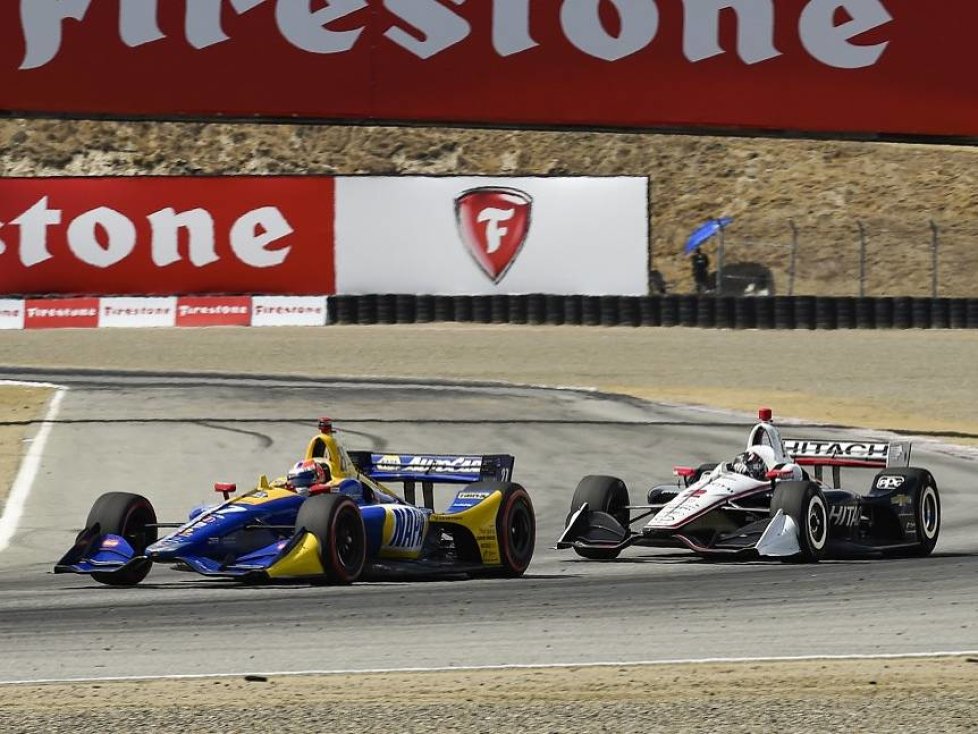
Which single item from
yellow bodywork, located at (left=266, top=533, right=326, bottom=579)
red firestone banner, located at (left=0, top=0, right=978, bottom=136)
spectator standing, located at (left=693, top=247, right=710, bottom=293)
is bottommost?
yellow bodywork, located at (left=266, top=533, right=326, bottom=579)

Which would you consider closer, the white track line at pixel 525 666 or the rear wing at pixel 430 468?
the white track line at pixel 525 666

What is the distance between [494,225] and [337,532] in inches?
1177

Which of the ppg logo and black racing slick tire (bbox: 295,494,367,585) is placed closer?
black racing slick tire (bbox: 295,494,367,585)

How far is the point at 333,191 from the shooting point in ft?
132

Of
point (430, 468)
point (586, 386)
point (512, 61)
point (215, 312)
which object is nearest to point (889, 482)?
point (430, 468)

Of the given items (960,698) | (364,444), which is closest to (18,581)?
(960,698)

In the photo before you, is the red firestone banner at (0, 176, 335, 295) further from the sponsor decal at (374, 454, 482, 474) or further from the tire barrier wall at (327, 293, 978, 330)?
the sponsor decal at (374, 454, 482, 474)

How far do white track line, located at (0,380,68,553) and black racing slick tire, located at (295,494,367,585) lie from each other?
3806 millimetres

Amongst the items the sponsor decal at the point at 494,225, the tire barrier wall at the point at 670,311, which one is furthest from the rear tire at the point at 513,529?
the sponsor decal at the point at 494,225

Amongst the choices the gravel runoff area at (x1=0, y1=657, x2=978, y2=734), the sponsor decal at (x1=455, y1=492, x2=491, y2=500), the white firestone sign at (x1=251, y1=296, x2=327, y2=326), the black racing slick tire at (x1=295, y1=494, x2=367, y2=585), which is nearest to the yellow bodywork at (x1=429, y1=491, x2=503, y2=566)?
the sponsor decal at (x1=455, y1=492, x2=491, y2=500)

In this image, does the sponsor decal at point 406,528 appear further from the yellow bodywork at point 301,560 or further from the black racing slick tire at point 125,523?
the black racing slick tire at point 125,523

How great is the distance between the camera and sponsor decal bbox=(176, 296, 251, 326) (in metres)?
39.6

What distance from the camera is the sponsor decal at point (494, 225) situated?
133ft

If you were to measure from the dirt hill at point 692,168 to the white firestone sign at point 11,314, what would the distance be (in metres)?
20.4
